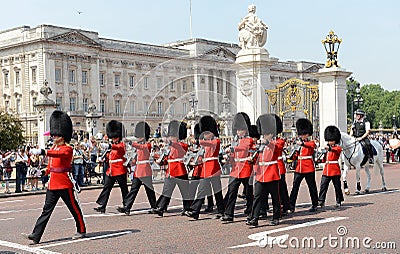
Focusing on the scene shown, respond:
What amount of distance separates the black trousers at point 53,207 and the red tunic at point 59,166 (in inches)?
3.2

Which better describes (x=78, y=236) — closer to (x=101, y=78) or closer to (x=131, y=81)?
(x=131, y=81)

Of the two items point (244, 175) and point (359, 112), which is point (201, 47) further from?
point (244, 175)

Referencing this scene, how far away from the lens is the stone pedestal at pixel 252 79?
18344mm

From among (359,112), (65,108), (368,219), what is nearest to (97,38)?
(65,108)

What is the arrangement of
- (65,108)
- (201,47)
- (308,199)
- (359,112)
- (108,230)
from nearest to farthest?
(108,230), (308,199), (359,112), (201,47), (65,108)

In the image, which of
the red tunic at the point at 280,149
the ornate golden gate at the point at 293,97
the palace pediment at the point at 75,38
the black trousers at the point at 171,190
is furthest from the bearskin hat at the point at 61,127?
the palace pediment at the point at 75,38

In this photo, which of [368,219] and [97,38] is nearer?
[368,219]

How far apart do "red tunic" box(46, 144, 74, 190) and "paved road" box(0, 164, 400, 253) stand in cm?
77

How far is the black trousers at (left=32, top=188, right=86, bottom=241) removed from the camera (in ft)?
27.4

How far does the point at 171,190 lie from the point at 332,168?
9.74ft

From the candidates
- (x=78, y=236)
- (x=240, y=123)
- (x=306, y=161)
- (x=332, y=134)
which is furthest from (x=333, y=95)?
(x=78, y=236)

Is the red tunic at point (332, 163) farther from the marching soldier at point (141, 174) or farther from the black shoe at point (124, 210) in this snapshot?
the black shoe at point (124, 210)

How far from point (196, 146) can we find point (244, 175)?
163cm

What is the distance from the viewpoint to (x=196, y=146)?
37.1ft
